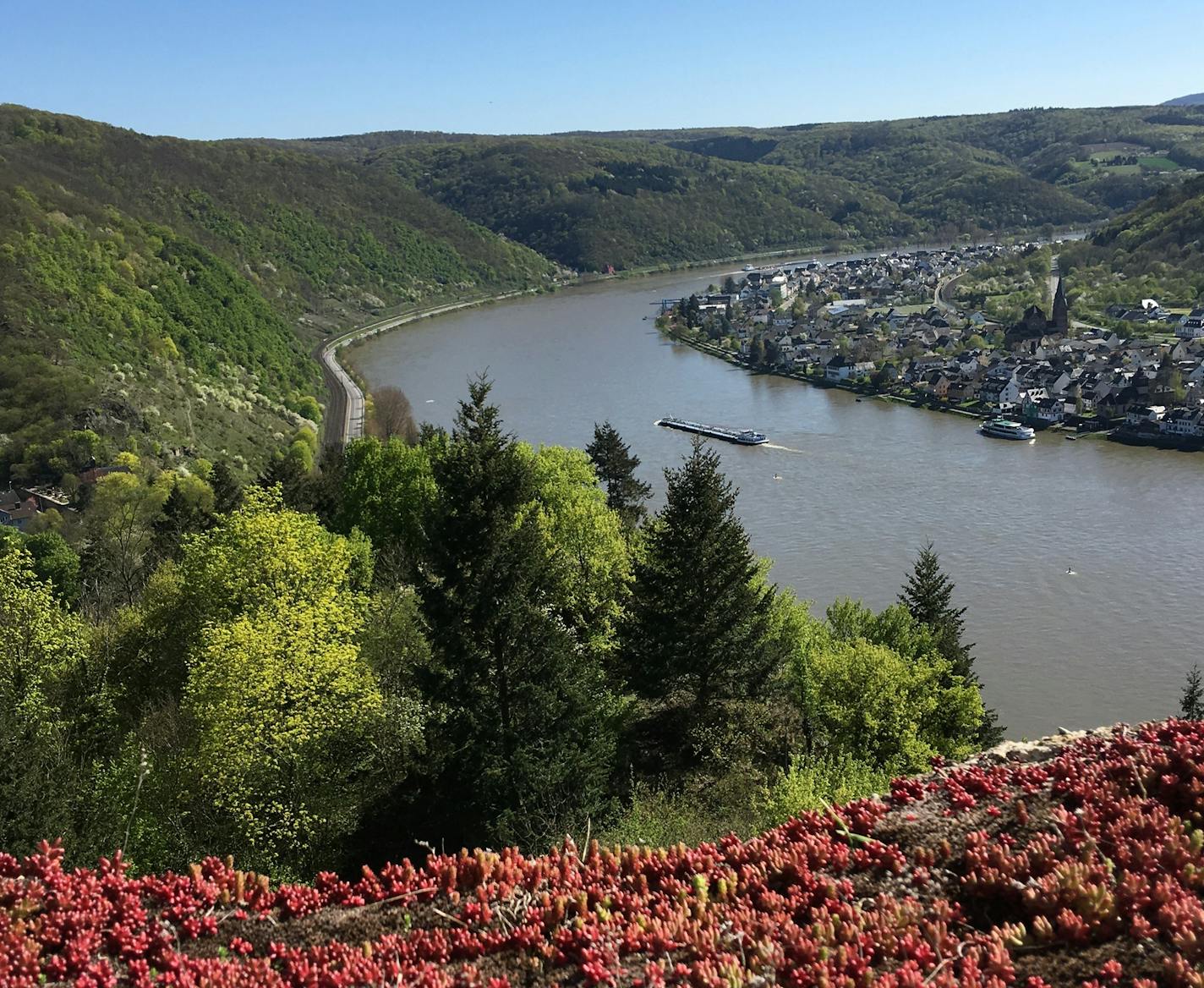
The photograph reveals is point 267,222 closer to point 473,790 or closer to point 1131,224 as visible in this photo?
point 1131,224

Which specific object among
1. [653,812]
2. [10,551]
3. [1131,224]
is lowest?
[653,812]

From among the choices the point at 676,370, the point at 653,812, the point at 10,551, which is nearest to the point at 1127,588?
the point at 653,812

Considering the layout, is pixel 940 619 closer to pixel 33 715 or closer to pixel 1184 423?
pixel 33 715

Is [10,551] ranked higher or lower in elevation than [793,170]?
lower

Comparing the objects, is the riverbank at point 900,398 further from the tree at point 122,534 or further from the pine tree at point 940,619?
the tree at point 122,534

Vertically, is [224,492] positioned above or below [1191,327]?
below

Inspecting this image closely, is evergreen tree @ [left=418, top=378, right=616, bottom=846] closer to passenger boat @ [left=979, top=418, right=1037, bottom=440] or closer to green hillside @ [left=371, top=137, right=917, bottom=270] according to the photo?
passenger boat @ [left=979, top=418, right=1037, bottom=440]

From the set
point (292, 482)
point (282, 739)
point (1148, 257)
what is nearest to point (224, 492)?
point (292, 482)
